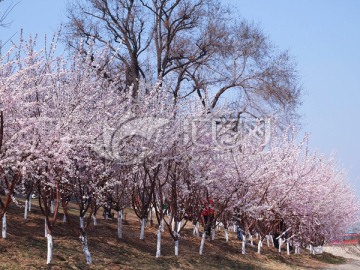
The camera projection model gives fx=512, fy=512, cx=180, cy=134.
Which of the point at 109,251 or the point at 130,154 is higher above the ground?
the point at 130,154

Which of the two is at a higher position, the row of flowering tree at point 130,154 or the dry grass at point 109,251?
the row of flowering tree at point 130,154

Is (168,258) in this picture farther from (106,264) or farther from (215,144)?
(215,144)

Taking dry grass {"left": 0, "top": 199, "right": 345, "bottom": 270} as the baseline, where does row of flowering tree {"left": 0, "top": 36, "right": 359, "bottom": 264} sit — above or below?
above

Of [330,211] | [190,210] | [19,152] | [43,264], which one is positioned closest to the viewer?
[19,152]

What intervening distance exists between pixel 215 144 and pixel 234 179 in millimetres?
1198

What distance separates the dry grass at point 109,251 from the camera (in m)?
9.52

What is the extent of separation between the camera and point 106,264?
9992 millimetres

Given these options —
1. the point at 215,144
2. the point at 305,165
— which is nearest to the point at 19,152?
the point at 215,144

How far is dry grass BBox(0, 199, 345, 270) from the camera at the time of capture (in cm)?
952

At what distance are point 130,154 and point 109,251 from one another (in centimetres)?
222

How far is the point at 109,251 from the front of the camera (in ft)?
37.6

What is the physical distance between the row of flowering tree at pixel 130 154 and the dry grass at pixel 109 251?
43 centimetres

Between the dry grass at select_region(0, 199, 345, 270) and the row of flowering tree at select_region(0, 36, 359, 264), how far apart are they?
1.41 feet

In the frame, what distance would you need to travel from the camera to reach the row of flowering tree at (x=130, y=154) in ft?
28.9
